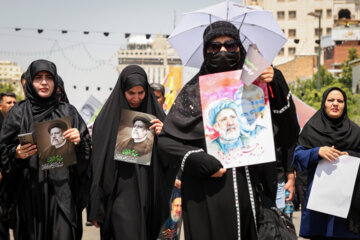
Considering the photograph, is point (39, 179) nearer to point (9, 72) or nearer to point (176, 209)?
point (176, 209)

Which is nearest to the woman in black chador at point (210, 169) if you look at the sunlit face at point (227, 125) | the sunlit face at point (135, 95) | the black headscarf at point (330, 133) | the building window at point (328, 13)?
the sunlit face at point (227, 125)

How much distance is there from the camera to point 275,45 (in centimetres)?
543

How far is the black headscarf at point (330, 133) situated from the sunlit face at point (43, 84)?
9.28 ft

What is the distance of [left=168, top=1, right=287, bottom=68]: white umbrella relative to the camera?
5473 mm

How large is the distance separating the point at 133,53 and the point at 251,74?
558 feet

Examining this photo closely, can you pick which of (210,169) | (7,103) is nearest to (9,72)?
(7,103)

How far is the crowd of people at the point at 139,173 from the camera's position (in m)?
4.04

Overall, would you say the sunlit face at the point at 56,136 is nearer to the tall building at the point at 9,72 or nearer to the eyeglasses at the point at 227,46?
the eyeglasses at the point at 227,46

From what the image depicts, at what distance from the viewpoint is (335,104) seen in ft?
22.1

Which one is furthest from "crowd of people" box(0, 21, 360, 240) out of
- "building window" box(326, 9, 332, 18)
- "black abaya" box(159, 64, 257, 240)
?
"building window" box(326, 9, 332, 18)

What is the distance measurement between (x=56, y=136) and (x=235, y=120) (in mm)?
1724

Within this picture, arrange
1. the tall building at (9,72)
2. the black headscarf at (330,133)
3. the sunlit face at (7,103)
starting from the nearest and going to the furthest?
the black headscarf at (330,133) → the sunlit face at (7,103) → the tall building at (9,72)

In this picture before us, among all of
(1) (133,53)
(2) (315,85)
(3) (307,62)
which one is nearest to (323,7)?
(3) (307,62)

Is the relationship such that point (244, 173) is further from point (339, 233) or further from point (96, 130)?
point (339, 233)
